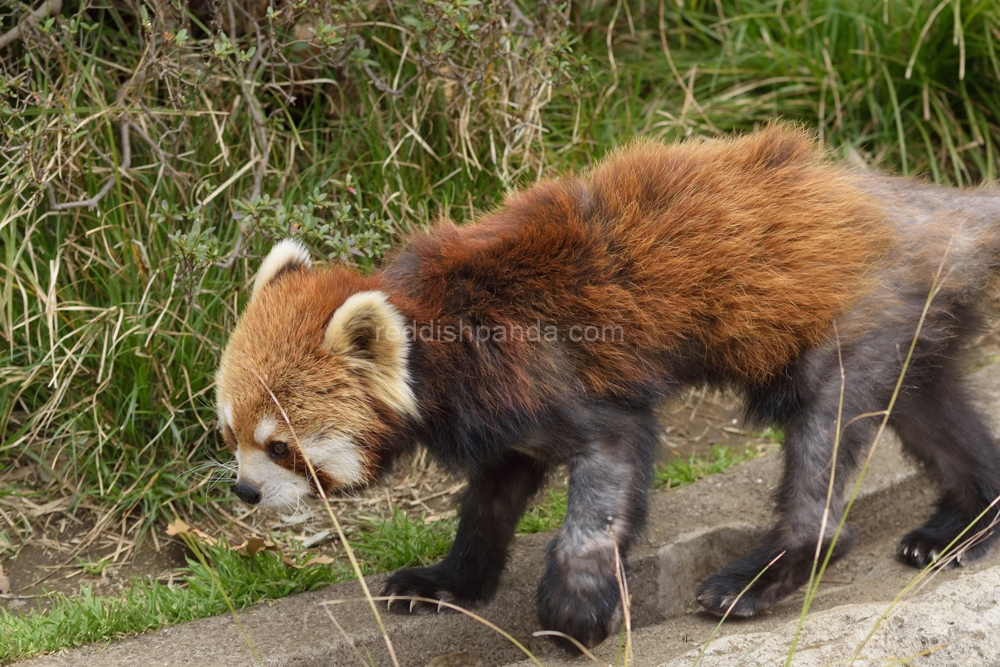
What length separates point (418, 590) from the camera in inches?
163

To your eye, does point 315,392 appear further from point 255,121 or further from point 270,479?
point 255,121

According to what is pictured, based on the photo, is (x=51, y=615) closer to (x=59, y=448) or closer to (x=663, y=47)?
(x=59, y=448)

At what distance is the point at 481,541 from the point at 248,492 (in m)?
1.01

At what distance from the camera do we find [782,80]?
6449mm

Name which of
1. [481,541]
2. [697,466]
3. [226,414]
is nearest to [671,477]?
[697,466]

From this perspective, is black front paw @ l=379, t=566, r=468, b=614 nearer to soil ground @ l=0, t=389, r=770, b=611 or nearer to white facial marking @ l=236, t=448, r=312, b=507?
A: soil ground @ l=0, t=389, r=770, b=611

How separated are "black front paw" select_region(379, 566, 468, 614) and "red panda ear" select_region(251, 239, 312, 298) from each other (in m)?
1.33

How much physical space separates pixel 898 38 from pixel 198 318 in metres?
4.62

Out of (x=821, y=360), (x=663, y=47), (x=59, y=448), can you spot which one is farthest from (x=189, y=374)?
(x=663, y=47)

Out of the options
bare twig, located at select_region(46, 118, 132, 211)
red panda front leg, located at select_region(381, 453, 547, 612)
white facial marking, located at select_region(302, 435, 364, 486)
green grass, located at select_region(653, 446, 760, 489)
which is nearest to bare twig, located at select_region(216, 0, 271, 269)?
bare twig, located at select_region(46, 118, 132, 211)

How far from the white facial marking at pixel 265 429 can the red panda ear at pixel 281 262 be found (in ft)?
1.84

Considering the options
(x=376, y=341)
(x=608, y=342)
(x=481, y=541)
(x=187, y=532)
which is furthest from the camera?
(x=187, y=532)

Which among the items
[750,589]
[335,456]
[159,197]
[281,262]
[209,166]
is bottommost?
[750,589]

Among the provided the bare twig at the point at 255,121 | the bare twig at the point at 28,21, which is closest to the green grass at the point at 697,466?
the bare twig at the point at 255,121
